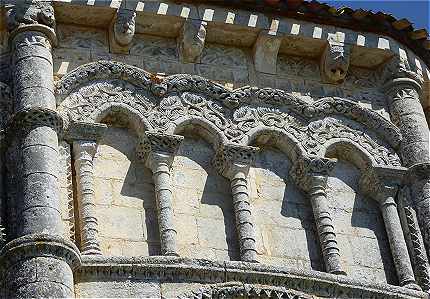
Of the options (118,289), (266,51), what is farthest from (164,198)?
(266,51)

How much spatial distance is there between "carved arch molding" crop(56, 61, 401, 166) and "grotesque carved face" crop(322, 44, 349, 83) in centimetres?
28

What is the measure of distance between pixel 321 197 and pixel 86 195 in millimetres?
2184

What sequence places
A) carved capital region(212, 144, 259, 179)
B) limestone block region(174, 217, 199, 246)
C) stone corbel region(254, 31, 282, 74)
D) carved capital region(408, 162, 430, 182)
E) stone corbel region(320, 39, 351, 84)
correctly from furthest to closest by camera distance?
stone corbel region(320, 39, 351, 84) < stone corbel region(254, 31, 282, 74) < carved capital region(408, 162, 430, 182) < carved capital region(212, 144, 259, 179) < limestone block region(174, 217, 199, 246)

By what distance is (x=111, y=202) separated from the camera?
9.85 meters

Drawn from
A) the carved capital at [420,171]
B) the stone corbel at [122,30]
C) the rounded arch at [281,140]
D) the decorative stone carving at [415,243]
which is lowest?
A: the decorative stone carving at [415,243]

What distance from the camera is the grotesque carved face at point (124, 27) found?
35.3 ft

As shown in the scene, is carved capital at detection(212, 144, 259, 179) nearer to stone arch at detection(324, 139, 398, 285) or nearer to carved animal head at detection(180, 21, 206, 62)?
stone arch at detection(324, 139, 398, 285)

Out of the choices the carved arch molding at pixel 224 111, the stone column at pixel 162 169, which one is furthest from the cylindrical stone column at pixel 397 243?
the stone column at pixel 162 169

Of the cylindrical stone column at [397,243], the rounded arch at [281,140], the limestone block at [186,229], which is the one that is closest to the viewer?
the limestone block at [186,229]

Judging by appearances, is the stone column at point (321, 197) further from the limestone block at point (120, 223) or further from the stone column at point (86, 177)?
the stone column at point (86, 177)

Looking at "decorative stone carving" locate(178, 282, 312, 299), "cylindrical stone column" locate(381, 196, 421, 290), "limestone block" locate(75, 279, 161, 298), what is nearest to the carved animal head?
"cylindrical stone column" locate(381, 196, 421, 290)

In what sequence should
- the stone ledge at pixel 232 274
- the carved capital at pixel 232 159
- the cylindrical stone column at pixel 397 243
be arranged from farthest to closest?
the carved capital at pixel 232 159
the cylindrical stone column at pixel 397 243
the stone ledge at pixel 232 274

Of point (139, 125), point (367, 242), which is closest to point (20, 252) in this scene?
point (139, 125)

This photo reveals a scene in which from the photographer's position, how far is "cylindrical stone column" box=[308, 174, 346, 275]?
10102mm
